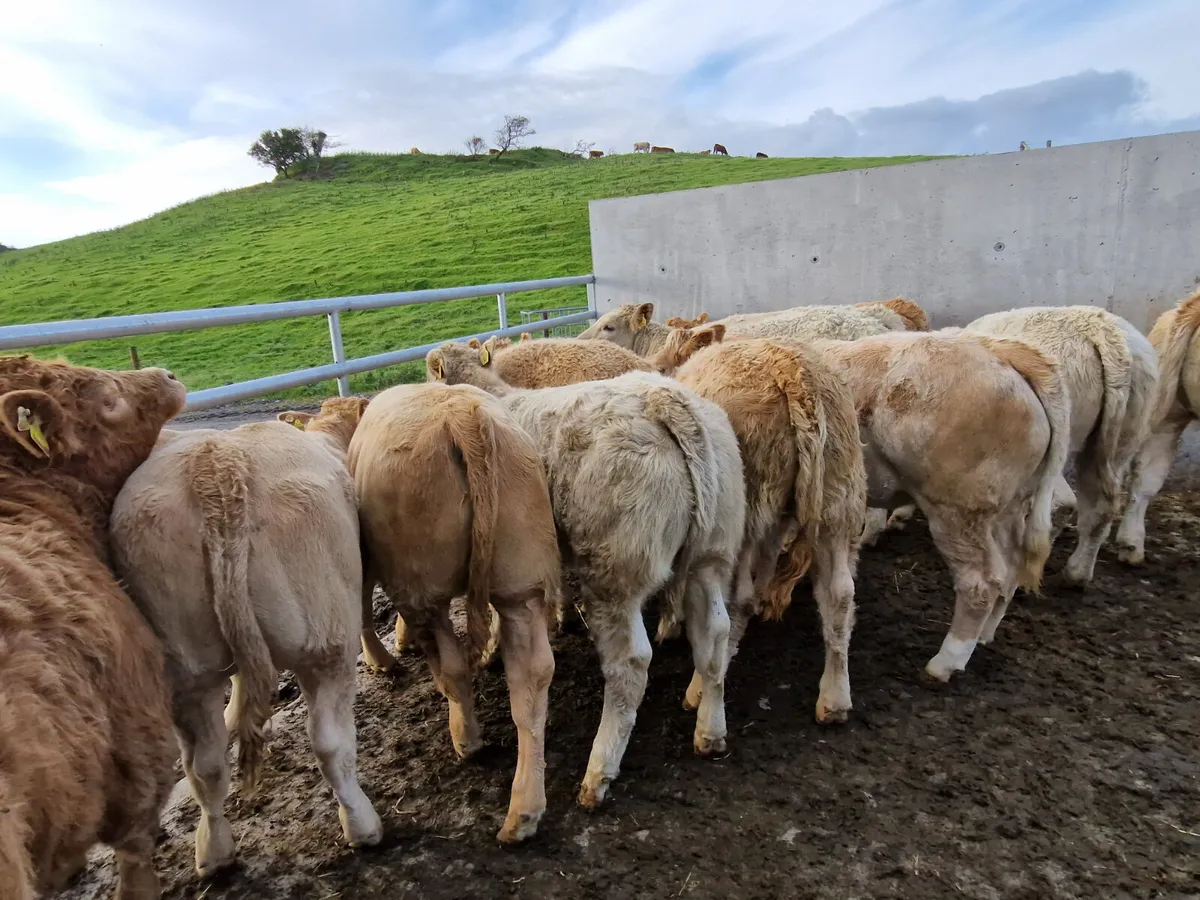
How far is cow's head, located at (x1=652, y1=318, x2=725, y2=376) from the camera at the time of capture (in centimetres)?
420

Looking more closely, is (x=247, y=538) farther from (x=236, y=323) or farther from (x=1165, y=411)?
(x=1165, y=411)

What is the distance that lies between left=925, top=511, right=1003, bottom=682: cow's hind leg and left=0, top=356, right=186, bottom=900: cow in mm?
3311

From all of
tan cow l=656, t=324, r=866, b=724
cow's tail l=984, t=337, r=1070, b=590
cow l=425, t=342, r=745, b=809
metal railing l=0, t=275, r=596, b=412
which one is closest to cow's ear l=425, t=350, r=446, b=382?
metal railing l=0, t=275, r=596, b=412

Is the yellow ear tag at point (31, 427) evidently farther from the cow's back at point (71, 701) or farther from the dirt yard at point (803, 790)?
the dirt yard at point (803, 790)

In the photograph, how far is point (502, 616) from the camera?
2.59 metres

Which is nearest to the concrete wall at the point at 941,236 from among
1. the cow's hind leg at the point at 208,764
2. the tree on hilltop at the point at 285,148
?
the cow's hind leg at the point at 208,764

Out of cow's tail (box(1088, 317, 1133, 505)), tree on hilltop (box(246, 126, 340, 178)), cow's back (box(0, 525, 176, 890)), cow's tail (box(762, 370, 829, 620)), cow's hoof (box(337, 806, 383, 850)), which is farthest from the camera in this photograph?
tree on hilltop (box(246, 126, 340, 178))

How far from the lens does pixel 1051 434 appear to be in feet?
10.9

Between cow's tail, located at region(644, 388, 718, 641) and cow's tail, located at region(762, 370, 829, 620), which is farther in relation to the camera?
cow's tail, located at region(762, 370, 829, 620)

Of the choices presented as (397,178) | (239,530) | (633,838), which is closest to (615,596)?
(633,838)

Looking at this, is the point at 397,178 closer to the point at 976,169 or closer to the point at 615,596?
the point at 976,169

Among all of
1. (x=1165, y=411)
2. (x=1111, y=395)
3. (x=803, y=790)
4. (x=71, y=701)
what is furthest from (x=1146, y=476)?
(x=71, y=701)

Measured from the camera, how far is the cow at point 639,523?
2582 mm

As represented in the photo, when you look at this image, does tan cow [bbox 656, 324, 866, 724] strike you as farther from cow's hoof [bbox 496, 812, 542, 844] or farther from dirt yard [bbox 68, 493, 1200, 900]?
cow's hoof [bbox 496, 812, 542, 844]
